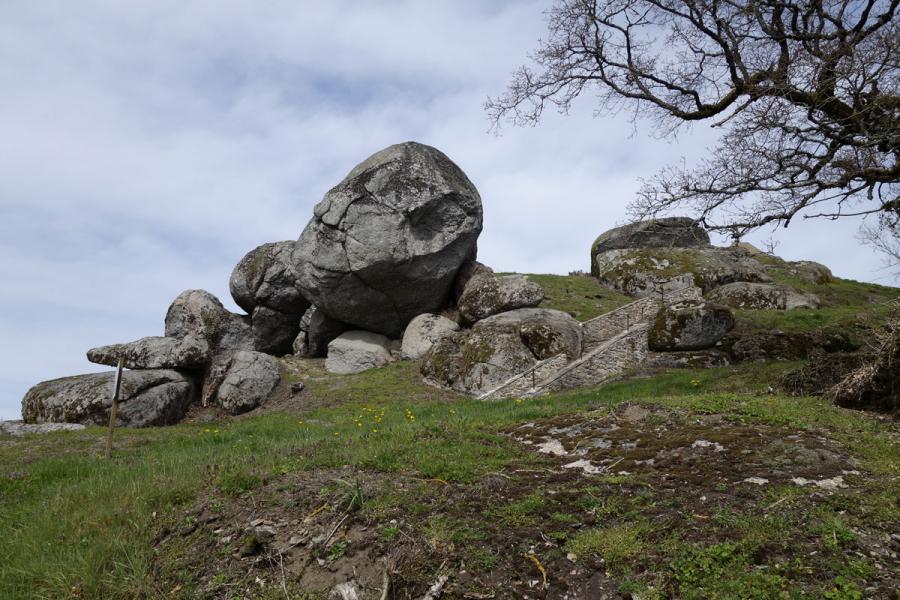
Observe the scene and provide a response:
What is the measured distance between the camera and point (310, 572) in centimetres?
570

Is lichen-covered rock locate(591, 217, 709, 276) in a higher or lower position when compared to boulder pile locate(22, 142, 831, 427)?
higher

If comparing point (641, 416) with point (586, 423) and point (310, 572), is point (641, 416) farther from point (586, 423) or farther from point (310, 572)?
point (310, 572)

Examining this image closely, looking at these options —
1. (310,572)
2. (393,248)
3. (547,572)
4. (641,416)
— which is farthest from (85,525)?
(393,248)

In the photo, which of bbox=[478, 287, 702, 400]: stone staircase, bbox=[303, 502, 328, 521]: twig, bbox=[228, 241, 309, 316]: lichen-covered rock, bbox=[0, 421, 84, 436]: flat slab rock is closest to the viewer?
bbox=[303, 502, 328, 521]: twig

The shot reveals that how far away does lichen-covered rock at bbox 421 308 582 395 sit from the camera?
74.1ft

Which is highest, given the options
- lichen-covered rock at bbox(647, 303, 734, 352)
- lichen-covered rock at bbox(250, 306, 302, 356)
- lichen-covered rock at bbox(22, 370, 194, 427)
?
lichen-covered rock at bbox(250, 306, 302, 356)

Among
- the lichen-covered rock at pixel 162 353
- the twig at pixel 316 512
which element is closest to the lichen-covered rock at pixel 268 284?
the lichen-covered rock at pixel 162 353

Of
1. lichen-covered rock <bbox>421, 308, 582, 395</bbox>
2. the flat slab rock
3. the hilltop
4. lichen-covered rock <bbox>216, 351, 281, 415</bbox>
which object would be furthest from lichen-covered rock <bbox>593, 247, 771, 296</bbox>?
the flat slab rock

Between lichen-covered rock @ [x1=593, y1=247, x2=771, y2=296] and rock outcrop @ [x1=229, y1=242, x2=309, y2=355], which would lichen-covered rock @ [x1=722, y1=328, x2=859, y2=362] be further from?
rock outcrop @ [x1=229, y1=242, x2=309, y2=355]

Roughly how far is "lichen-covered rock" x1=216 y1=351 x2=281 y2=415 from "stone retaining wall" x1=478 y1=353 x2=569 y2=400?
32.9 feet

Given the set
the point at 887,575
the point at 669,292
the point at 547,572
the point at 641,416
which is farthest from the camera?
the point at 669,292

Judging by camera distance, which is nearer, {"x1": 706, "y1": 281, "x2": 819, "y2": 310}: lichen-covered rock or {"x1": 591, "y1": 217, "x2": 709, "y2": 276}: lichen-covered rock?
{"x1": 706, "y1": 281, "x2": 819, "y2": 310}: lichen-covered rock

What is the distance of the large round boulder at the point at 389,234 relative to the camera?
26.6 m

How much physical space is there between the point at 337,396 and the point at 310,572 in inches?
708
